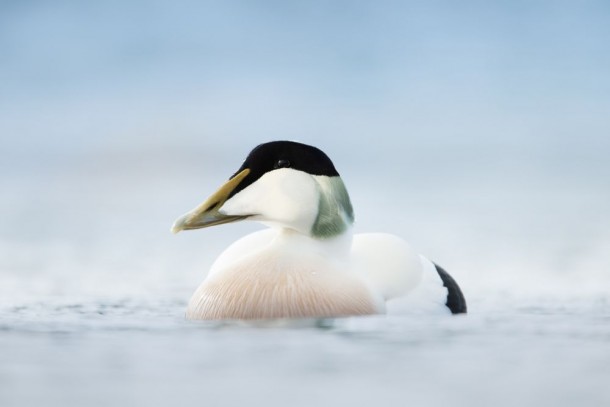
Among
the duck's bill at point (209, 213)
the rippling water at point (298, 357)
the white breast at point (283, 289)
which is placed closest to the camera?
the rippling water at point (298, 357)

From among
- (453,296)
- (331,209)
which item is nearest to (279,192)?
(331,209)

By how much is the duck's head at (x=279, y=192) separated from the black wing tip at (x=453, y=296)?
3.21 feet

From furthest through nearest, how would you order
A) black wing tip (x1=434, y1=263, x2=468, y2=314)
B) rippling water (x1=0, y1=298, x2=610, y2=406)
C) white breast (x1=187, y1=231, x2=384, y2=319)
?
black wing tip (x1=434, y1=263, x2=468, y2=314) < white breast (x1=187, y1=231, x2=384, y2=319) < rippling water (x1=0, y1=298, x2=610, y2=406)

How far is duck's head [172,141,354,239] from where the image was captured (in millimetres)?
5559

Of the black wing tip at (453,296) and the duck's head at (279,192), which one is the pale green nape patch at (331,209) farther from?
the black wing tip at (453,296)

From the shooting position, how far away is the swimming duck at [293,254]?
17.7ft

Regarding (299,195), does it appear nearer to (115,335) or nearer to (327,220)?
(327,220)

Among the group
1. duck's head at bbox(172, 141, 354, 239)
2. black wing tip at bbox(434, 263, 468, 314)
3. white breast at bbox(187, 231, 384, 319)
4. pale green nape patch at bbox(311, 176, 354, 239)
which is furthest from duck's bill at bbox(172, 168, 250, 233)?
black wing tip at bbox(434, 263, 468, 314)

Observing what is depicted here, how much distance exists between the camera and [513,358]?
4090 mm

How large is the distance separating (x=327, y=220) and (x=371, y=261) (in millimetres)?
473

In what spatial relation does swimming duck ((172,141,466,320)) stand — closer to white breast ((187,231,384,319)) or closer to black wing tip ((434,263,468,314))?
white breast ((187,231,384,319))

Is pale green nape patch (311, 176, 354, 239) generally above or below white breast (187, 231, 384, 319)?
above

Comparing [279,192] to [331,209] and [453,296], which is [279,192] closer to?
[331,209]

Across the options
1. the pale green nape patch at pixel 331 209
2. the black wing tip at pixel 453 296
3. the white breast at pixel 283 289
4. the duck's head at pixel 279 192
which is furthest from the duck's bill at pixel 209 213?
the black wing tip at pixel 453 296
